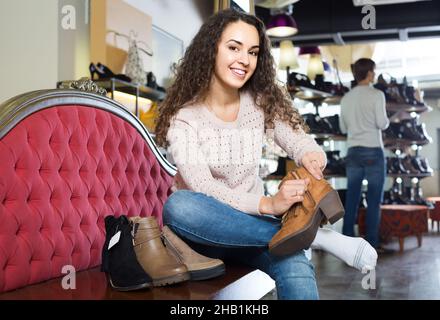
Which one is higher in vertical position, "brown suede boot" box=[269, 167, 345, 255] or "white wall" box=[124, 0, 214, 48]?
"white wall" box=[124, 0, 214, 48]

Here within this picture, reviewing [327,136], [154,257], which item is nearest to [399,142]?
[327,136]

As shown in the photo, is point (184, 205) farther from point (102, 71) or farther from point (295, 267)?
point (102, 71)

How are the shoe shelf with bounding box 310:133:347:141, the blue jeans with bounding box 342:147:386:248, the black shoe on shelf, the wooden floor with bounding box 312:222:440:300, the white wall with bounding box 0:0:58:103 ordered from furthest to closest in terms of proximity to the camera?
1. the shoe shelf with bounding box 310:133:347:141
2. the blue jeans with bounding box 342:147:386:248
3. the black shoe on shelf
4. the white wall with bounding box 0:0:58:103
5. the wooden floor with bounding box 312:222:440:300

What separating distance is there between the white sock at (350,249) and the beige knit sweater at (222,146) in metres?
0.28

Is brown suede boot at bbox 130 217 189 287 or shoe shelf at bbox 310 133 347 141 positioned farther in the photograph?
shoe shelf at bbox 310 133 347 141

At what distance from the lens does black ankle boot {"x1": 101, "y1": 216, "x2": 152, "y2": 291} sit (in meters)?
1.50

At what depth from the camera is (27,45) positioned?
3621 mm

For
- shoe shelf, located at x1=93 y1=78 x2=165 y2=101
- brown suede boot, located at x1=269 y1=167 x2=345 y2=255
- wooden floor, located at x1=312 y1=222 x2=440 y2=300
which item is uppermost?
shoe shelf, located at x1=93 y1=78 x2=165 y2=101

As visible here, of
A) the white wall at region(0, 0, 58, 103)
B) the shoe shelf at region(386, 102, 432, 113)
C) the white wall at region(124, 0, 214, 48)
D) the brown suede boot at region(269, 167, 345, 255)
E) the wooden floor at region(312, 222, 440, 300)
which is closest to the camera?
the brown suede boot at region(269, 167, 345, 255)

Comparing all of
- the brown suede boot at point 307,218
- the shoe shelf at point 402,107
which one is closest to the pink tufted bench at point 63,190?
the brown suede boot at point 307,218

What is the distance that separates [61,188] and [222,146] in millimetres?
609

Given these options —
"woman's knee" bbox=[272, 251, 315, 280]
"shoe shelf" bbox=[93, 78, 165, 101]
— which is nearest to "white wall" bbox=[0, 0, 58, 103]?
"shoe shelf" bbox=[93, 78, 165, 101]

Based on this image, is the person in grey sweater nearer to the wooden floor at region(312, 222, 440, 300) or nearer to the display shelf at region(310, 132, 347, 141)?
the wooden floor at region(312, 222, 440, 300)
